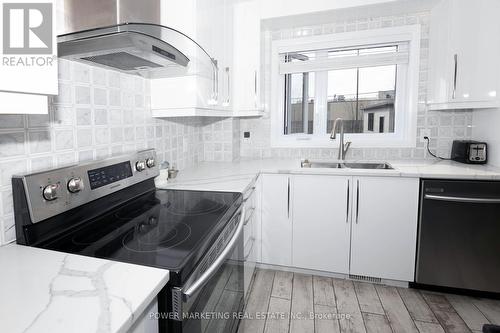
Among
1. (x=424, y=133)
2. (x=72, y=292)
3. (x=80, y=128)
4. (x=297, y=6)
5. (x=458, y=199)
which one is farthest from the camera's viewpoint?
(x=424, y=133)

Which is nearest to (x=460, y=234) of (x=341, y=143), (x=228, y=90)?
(x=341, y=143)

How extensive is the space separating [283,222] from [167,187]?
0.96 metres

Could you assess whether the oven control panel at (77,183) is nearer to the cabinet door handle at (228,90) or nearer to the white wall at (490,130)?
the cabinet door handle at (228,90)

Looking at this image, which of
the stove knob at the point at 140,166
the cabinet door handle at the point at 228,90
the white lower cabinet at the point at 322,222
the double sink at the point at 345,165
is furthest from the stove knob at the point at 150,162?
the double sink at the point at 345,165

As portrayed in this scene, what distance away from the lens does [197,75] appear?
166cm

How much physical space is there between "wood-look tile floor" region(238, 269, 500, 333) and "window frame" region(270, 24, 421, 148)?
126 cm

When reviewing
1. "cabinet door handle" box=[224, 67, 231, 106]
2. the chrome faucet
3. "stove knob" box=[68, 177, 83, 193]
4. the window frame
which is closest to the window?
the window frame

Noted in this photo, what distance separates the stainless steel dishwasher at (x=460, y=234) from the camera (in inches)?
71.5

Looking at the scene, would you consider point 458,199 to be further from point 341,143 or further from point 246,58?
point 246,58

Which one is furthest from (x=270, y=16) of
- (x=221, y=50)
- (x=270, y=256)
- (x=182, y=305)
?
(x=182, y=305)

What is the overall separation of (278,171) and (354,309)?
3.45ft

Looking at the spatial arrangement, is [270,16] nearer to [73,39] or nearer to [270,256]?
[73,39]

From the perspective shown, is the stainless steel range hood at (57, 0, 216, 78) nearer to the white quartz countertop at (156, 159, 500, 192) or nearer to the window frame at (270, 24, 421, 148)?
the white quartz countertop at (156, 159, 500, 192)

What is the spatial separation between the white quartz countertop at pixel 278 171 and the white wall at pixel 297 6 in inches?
48.7
